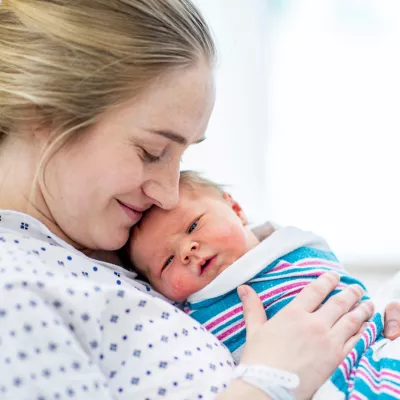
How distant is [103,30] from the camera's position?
3.67 ft

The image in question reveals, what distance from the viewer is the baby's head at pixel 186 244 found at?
A: 1.31m

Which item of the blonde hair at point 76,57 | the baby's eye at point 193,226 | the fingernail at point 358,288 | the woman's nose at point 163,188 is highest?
the blonde hair at point 76,57

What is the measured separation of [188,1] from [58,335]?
2.15ft

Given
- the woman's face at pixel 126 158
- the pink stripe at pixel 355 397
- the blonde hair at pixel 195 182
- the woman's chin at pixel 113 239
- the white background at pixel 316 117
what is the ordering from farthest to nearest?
the white background at pixel 316 117 → the blonde hair at pixel 195 182 → the woman's chin at pixel 113 239 → the woman's face at pixel 126 158 → the pink stripe at pixel 355 397

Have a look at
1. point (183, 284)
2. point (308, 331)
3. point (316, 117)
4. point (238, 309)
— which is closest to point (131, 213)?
point (183, 284)

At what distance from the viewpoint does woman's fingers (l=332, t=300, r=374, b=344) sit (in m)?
1.17

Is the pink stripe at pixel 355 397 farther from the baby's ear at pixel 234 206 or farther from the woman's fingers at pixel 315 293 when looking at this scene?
the baby's ear at pixel 234 206

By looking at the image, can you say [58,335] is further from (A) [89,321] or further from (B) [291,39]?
(B) [291,39]

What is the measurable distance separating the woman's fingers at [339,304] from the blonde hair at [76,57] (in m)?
0.50

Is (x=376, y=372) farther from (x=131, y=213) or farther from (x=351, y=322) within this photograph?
(x=131, y=213)

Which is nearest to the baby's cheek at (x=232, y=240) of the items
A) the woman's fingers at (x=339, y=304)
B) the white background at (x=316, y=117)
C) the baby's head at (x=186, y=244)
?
the baby's head at (x=186, y=244)

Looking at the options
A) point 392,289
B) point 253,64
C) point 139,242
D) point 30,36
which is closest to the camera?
point 30,36

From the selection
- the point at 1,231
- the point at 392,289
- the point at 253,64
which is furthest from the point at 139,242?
the point at 253,64

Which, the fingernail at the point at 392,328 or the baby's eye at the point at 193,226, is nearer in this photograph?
the fingernail at the point at 392,328
